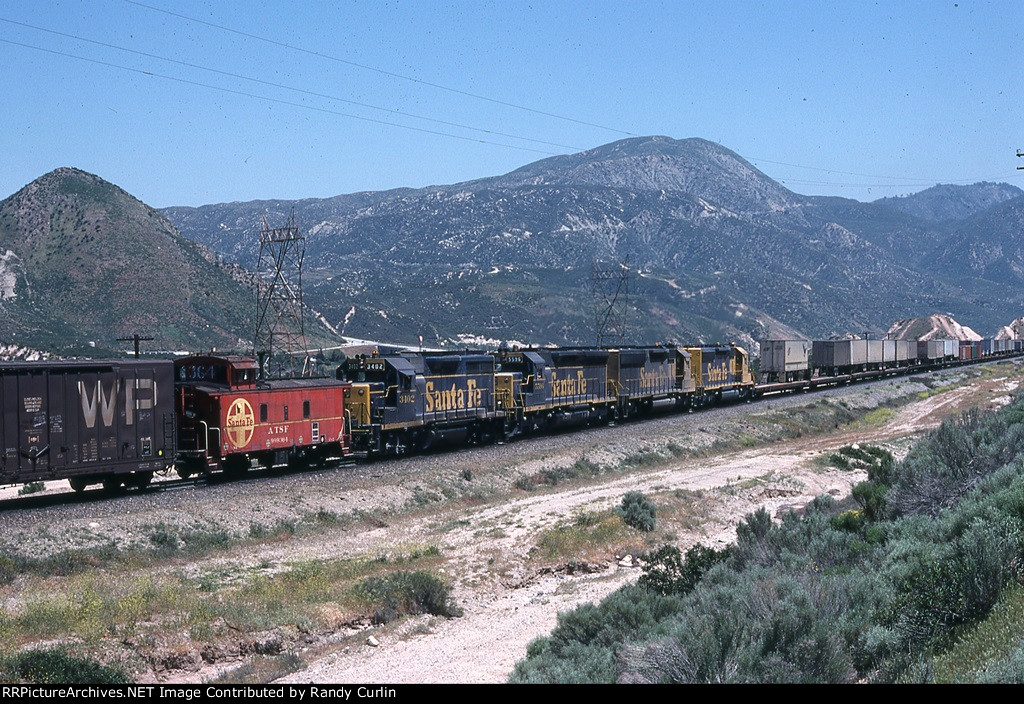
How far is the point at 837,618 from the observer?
37.8ft

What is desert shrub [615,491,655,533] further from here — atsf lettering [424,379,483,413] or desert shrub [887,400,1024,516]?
atsf lettering [424,379,483,413]

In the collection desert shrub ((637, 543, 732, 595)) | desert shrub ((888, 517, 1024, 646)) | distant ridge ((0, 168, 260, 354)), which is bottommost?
desert shrub ((637, 543, 732, 595))

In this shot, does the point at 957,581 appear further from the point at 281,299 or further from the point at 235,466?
the point at 281,299

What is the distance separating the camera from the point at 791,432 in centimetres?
5012

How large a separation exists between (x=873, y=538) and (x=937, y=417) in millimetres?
41097

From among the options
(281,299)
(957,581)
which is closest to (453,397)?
(957,581)

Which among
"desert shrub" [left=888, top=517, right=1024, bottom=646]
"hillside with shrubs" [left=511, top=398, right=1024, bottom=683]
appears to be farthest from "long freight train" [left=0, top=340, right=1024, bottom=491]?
"desert shrub" [left=888, top=517, right=1024, bottom=646]

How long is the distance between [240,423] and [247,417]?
0.31m

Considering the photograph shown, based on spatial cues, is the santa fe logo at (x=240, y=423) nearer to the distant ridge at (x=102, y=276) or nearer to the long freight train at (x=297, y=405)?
the long freight train at (x=297, y=405)

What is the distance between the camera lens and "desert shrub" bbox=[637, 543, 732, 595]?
55.8 feet

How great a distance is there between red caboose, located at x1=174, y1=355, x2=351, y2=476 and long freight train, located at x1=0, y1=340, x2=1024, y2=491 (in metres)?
0.04

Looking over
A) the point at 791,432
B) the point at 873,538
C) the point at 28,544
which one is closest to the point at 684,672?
the point at 873,538

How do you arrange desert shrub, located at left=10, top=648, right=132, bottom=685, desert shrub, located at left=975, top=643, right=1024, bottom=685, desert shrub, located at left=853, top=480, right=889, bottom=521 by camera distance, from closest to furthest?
desert shrub, located at left=975, top=643, right=1024, bottom=685, desert shrub, located at left=10, top=648, right=132, bottom=685, desert shrub, located at left=853, top=480, right=889, bottom=521
